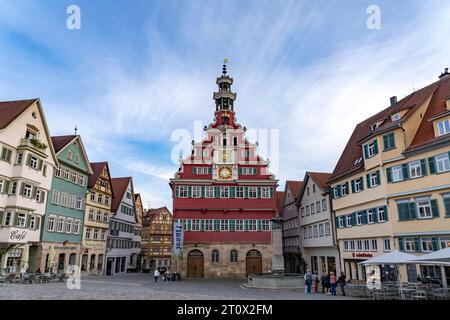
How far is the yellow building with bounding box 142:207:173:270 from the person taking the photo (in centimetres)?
7994

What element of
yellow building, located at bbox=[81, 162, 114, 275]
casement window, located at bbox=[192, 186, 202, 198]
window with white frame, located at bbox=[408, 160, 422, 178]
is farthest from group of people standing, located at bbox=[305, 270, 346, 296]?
yellow building, located at bbox=[81, 162, 114, 275]

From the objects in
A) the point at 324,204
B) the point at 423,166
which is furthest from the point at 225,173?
the point at 423,166

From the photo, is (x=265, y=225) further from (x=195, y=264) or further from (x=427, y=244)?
(x=427, y=244)

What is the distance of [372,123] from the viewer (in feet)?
103

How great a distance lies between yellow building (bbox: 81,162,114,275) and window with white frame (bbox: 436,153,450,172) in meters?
35.3

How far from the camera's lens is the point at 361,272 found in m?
30.0

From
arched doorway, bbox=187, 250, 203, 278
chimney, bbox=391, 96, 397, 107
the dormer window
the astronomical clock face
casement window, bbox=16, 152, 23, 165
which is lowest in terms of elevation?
arched doorway, bbox=187, 250, 203, 278

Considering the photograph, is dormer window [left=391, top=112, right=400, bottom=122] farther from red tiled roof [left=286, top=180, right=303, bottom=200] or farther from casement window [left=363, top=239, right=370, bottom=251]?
red tiled roof [left=286, top=180, right=303, bottom=200]

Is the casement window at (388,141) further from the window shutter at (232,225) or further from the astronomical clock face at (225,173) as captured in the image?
the window shutter at (232,225)

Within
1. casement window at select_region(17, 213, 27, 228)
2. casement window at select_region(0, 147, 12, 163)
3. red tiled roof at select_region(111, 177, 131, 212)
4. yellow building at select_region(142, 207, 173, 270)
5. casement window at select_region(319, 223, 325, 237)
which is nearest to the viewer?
casement window at select_region(0, 147, 12, 163)

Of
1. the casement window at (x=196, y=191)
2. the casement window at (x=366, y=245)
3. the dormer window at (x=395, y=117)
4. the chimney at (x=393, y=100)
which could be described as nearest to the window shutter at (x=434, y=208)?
the dormer window at (x=395, y=117)

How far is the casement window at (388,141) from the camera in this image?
25625 millimetres

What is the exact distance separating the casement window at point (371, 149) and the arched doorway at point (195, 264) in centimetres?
2154

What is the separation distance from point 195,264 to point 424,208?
2512 cm
